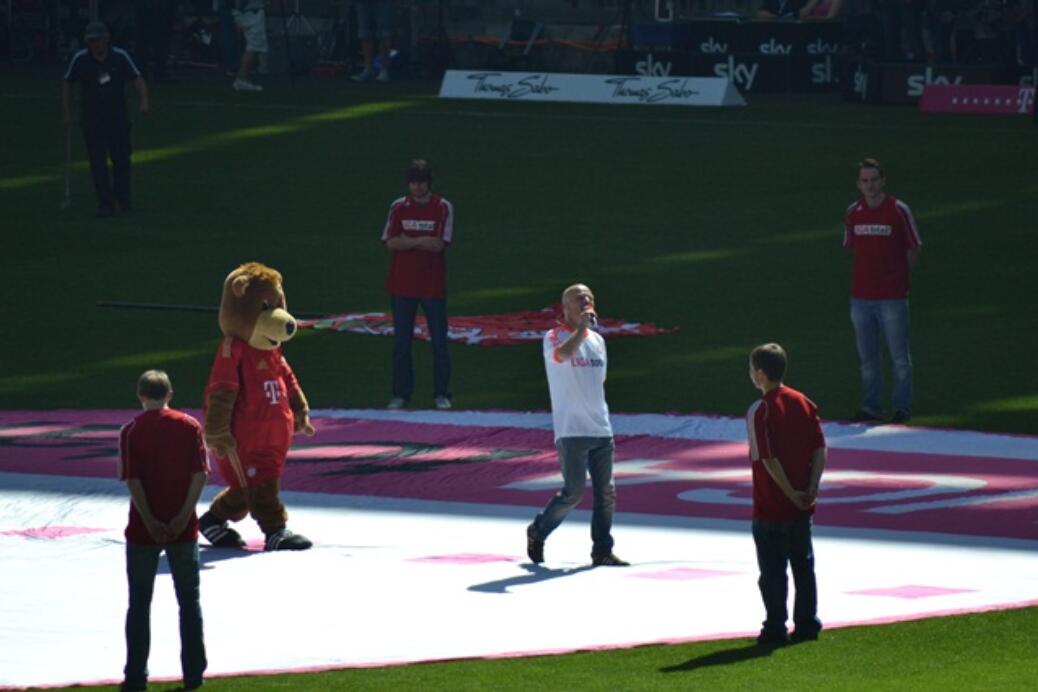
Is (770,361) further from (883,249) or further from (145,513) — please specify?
(883,249)

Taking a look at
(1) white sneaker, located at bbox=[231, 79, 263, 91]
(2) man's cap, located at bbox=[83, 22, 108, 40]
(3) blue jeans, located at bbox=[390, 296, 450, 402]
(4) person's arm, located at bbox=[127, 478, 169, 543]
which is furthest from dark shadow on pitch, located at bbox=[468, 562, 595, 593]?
(1) white sneaker, located at bbox=[231, 79, 263, 91]

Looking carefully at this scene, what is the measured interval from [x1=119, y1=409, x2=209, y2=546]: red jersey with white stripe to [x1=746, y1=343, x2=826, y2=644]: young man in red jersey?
2767mm

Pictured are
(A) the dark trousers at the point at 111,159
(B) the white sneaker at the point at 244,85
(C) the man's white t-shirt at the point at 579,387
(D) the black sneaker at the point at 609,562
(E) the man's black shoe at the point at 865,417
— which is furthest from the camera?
(B) the white sneaker at the point at 244,85

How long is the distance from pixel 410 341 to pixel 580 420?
5472 millimetres

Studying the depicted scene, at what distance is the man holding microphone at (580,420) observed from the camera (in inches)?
508

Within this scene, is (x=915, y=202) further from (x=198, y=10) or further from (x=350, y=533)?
(x=198, y=10)

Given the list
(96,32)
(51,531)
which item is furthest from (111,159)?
A: (51,531)

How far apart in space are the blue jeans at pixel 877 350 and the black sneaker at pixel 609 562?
511 cm

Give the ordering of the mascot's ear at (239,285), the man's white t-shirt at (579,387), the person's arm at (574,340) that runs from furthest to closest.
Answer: the mascot's ear at (239,285)
the man's white t-shirt at (579,387)
the person's arm at (574,340)

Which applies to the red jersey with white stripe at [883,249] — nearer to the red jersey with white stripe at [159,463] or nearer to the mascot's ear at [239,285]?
the mascot's ear at [239,285]

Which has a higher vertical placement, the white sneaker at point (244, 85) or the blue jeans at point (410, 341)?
the white sneaker at point (244, 85)

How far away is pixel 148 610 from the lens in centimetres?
1026

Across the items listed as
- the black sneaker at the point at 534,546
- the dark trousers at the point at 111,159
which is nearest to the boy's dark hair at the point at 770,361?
the black sneaker at the point at 534,546

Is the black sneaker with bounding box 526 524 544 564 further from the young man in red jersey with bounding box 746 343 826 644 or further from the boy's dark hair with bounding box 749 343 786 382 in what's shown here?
the boy's dark hair with bounding box 749 343 786 382
